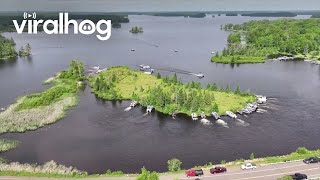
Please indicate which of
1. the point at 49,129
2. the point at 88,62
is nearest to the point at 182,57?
the point at 88,62

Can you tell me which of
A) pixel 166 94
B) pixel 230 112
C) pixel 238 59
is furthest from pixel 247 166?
pixel 238 59

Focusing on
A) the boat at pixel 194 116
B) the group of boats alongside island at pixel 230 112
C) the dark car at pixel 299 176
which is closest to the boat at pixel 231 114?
the group of boats alongside island at pixel 230 112

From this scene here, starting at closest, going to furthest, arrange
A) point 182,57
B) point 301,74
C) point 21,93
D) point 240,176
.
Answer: point 240,176 → point 21,93 → point 301,74 → point 182,57

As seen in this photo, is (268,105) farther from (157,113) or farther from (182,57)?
(182,57)

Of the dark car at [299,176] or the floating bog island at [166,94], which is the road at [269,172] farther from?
the floating bog island at [166,94]

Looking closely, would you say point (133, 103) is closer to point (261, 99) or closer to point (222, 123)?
point (222, 123)

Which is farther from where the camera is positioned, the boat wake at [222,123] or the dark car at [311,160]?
the boat wake at [222,123]
